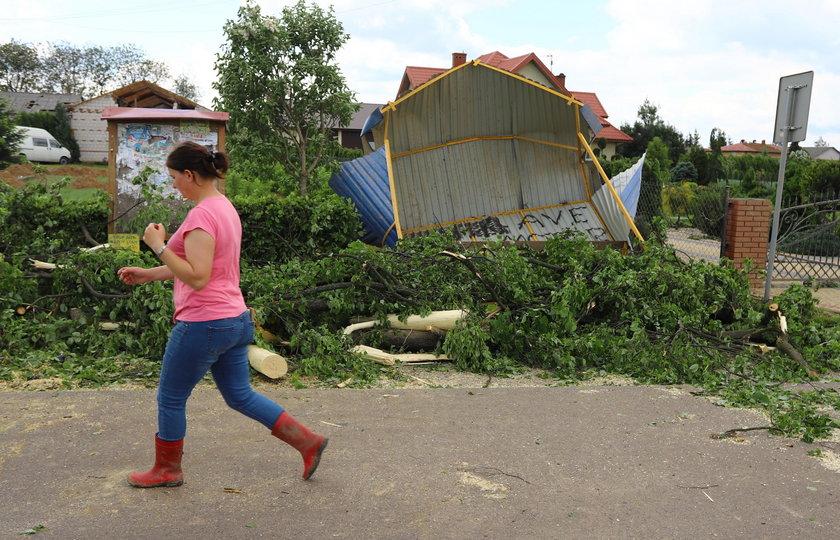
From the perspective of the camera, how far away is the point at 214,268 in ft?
11.8

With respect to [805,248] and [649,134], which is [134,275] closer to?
[805,248]

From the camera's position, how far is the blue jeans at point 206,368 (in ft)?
11.8

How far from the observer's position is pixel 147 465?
13.7 ft

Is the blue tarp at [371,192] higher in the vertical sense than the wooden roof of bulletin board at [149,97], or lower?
lower

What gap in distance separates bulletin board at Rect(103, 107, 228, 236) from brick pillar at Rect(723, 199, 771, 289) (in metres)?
7.36

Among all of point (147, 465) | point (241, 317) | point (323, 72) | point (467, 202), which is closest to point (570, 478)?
point (241, 317)

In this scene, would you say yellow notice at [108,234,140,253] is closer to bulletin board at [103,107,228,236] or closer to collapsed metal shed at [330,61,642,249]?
bulletin board at [103,107,228,236]

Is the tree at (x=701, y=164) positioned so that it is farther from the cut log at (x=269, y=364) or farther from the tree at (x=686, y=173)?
the cut log at (x=269, y=364)

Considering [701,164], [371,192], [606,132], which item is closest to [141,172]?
[371,192]

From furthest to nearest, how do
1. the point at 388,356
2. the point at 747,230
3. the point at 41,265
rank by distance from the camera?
the point at 747,230 → the point at 41,265 → the point at 388,356

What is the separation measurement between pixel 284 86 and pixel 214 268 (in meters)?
12.3

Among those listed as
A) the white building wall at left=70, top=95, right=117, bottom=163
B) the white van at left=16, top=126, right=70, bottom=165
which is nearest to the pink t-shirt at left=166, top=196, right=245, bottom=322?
the white van at left=16, top=126, right=70, bottom=165

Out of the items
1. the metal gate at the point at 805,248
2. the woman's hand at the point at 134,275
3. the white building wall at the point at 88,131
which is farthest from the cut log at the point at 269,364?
the white building wall at the point at 88,131

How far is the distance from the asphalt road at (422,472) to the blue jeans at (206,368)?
0.40 meters
